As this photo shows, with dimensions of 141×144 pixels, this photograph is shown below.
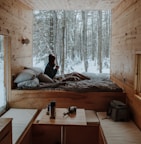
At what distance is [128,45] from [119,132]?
1.54m

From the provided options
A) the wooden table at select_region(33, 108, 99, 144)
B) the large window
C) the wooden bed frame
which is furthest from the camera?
the wooden bed frame

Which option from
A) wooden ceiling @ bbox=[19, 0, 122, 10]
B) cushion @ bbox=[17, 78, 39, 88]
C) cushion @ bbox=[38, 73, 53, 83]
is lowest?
cushion @ bbox=[17, 78, 39, 88]

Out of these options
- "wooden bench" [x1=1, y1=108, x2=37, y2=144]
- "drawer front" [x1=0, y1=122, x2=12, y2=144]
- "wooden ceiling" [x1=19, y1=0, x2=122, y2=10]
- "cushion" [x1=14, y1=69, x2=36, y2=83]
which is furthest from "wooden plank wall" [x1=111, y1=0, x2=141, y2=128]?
"drawer front" [x1=0, y1=122, x2=12, y2=144]

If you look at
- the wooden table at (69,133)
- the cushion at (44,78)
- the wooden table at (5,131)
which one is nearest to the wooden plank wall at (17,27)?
the cushion at (44,78)

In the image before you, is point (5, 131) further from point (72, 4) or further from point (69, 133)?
point (72, 4)

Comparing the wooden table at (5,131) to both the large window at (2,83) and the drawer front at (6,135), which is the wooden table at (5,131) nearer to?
the drawer front at (6,135)

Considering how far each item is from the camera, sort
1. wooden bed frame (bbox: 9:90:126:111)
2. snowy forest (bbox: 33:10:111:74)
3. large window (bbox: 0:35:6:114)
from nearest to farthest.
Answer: large window (bbox: 0:35:6:114) < wooden bed frame (bbox: 9:90:126:111) < snowy forest (bbox: 33:10:111:74)

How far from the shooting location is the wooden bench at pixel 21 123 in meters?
3.22

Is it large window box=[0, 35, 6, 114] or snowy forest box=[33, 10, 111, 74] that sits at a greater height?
snowy forest box=[33, 10, 111, 74]

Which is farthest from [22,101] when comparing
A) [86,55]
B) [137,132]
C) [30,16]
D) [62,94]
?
[86,55]

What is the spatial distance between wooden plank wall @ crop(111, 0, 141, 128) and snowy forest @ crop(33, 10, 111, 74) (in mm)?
1613

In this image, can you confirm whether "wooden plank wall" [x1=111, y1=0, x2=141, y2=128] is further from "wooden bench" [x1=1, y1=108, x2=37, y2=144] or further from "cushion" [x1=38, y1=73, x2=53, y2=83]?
"wooden bench" [x1=1, y1=108, x2=37, y2=144]

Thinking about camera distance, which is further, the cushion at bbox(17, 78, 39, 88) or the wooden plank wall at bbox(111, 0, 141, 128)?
the cushion at bbox(17, 78, 39, 88)

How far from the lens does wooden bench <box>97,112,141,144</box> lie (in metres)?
3.06
